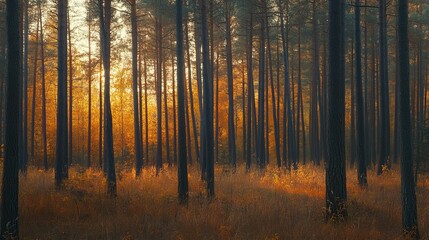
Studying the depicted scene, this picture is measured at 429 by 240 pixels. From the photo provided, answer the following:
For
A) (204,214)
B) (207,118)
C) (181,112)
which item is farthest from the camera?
(207,118)

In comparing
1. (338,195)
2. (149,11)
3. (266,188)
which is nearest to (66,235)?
(338,195)

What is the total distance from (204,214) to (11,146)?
14.3 feet

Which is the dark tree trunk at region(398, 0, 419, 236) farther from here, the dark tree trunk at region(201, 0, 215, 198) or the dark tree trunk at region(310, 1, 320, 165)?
the dark tree trunk at region(310, 1, 320, 165)

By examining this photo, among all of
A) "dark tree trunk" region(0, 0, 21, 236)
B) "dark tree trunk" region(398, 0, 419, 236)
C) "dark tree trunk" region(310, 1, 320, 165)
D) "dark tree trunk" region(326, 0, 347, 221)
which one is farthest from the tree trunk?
"dark tree trunk" region(310, 1, 320, 165)

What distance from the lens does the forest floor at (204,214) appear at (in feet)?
24.6

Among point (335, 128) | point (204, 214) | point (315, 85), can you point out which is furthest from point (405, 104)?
point (315, 85)

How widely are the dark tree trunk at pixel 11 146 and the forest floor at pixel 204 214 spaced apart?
2.38ft

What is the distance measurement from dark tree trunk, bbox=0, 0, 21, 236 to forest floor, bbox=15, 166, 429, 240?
2.38 ft

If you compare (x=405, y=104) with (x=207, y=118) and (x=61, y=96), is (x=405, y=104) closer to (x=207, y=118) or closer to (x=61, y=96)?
(x=207, y=118)

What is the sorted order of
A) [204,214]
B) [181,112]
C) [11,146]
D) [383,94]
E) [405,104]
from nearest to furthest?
1. [11,146]
2. [405,104]
3. [204,214]
4. [181,112]
5. [383,94]

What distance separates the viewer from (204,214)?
29.0 feet

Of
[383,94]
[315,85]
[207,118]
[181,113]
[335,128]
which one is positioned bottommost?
[335,128]

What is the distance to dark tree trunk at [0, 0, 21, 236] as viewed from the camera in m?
6.82

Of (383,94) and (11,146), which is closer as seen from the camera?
Answer: (11,146)
